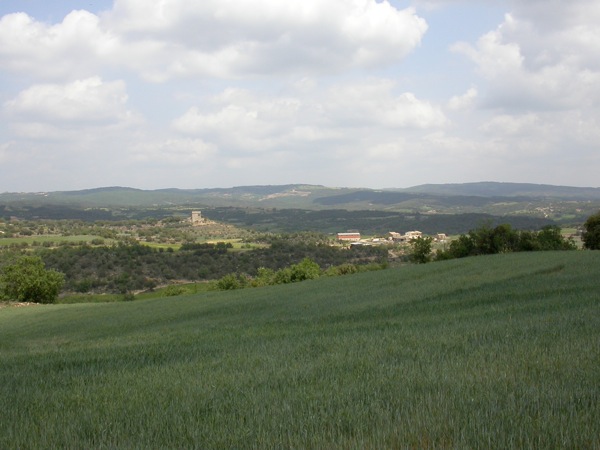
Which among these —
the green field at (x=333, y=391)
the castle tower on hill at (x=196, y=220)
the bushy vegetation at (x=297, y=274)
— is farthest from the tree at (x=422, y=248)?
the castle tower on hill at (x=196, y=220)

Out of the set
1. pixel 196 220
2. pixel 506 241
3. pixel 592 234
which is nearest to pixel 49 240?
pixel 196 220

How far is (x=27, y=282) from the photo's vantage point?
61844 mm

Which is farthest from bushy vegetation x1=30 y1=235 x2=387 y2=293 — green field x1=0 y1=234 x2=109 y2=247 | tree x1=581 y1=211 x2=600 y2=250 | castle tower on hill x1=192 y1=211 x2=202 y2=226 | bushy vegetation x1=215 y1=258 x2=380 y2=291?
castle tower on hill x1=192 y1=211 x2=202 y2=226

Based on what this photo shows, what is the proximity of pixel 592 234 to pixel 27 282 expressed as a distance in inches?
2500

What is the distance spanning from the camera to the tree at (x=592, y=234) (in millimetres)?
55625

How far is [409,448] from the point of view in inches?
169

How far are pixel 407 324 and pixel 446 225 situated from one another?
12403cm

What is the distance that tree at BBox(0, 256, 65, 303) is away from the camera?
62156 mm

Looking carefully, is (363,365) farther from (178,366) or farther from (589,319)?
(589,319)

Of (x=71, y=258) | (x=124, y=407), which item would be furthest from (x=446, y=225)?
(x=124, y=407)

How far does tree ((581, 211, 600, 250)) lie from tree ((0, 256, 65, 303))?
61.4 meters

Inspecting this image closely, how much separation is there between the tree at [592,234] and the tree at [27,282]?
61.4 meters

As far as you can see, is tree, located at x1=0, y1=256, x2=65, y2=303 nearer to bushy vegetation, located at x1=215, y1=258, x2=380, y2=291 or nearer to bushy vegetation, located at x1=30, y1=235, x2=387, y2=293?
bushy vegetation, located at x1=30, y1=235, x2=387, y2=293

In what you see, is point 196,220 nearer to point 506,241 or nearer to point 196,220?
point 196,220
